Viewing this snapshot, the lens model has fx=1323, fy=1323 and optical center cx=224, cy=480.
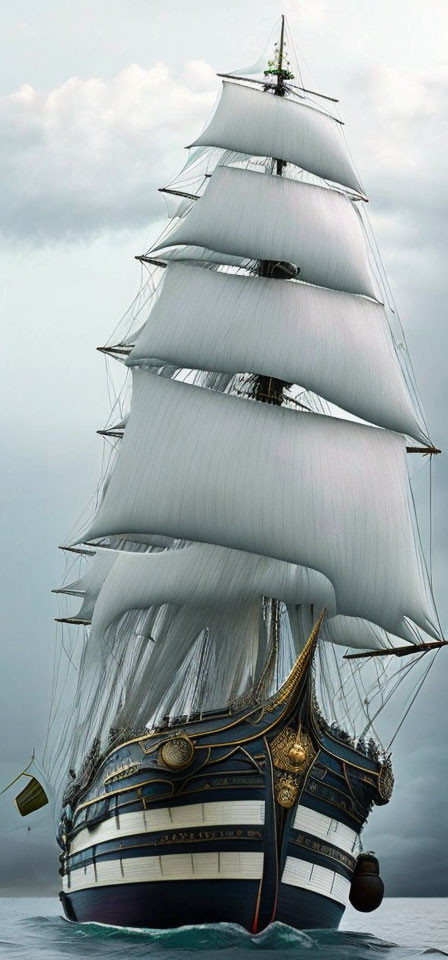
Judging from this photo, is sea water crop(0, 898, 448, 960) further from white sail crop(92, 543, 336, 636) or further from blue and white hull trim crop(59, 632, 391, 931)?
white sail crop(92, 543, 336, 636)

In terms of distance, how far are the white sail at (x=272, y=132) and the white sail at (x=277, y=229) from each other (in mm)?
1354

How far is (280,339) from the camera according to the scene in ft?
125

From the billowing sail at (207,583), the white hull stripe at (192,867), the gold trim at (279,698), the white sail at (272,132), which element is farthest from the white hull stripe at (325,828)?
the white sail at (272,132)

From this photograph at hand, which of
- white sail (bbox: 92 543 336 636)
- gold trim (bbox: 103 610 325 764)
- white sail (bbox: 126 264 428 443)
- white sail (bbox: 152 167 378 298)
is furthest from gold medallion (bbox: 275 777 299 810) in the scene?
white sail (bbox: 152 167 378 298)

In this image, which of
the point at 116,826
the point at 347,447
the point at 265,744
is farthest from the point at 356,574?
the point at 116,826

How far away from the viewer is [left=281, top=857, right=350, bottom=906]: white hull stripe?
29844mm

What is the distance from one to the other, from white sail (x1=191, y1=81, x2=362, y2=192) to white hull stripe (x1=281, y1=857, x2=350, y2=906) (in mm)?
22108

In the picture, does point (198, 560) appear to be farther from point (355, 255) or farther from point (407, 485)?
point (355, 255)

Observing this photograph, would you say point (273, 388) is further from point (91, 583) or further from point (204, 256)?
point (91, 583)

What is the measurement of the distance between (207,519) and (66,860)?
37.2 ft

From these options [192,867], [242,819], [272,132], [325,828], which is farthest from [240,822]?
[272,132]

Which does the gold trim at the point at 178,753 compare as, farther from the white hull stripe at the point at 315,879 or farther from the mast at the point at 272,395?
the white hull stripe at the point at 315,879

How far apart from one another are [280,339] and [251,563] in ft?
21.8

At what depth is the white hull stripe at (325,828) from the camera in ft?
99.2
